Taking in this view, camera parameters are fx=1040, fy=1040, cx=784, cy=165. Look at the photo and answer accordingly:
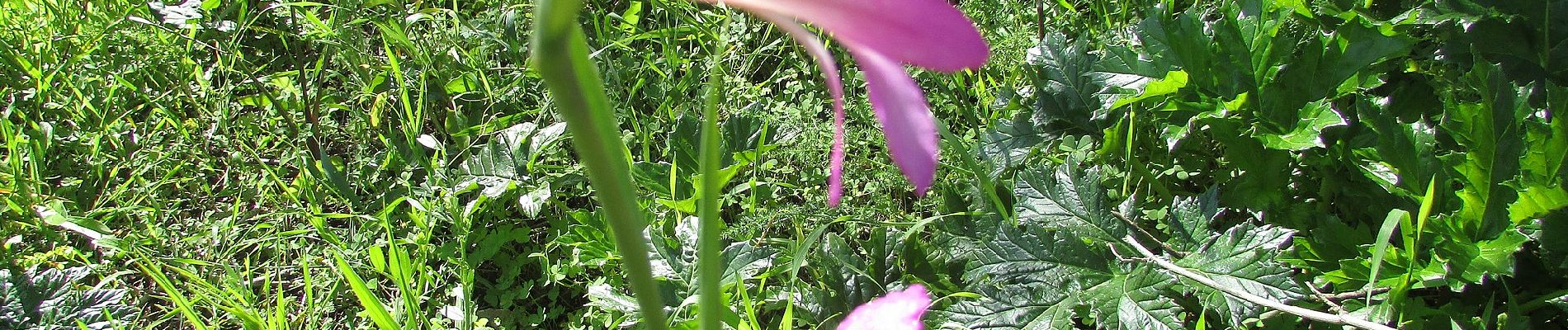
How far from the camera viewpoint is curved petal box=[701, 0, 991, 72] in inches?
9.5

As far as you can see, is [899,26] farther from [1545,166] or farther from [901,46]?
[1545,166]

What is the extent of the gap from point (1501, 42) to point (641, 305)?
1.18m

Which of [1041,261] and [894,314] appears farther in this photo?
[1041,261]

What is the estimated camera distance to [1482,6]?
1136mm

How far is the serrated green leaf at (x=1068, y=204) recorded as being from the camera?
3.82ft

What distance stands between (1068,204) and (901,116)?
981 mm

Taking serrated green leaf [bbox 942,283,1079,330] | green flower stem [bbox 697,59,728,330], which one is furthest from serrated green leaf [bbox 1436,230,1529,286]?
green flower stem [bbox 697,59,728,330]

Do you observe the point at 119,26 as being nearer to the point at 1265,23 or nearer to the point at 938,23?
the point at 1265,23

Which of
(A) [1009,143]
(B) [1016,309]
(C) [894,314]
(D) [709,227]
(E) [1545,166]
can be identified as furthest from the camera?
(A) [1009,143]

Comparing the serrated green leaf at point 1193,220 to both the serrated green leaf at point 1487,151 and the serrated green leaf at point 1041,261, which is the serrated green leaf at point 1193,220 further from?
the serrated green leaf at point 1487,151

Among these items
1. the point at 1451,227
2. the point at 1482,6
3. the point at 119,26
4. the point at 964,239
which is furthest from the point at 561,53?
the point at 119,26

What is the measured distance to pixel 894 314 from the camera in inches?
20.1

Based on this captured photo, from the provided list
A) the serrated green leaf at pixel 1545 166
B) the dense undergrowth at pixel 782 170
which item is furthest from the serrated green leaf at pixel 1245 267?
the serrated green leaf at pixel 1545 166

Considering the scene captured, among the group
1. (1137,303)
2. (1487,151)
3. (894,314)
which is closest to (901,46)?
(894,314)
